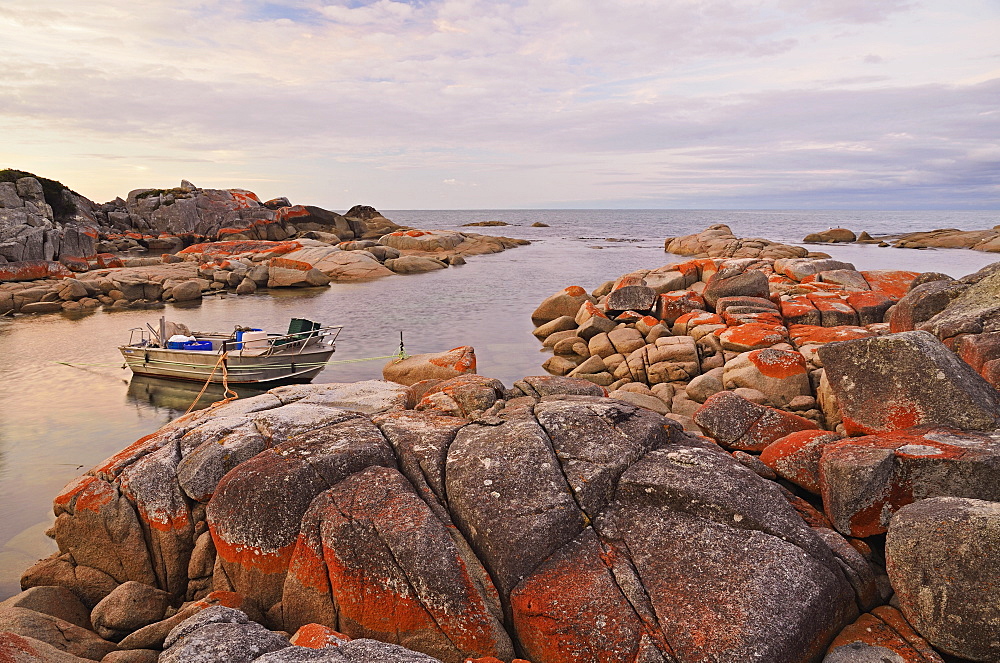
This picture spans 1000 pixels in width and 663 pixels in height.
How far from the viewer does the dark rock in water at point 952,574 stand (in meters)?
5.59

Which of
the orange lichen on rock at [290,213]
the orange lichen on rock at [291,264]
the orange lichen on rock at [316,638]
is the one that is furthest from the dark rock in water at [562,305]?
the orange lichen on rock at [290,213]

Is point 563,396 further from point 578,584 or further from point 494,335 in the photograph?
point 494,335

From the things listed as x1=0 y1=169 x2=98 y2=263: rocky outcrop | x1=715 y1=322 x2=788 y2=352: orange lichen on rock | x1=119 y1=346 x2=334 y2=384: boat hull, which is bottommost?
x1=119 y1=346 x2=334 y2=384: boat hull

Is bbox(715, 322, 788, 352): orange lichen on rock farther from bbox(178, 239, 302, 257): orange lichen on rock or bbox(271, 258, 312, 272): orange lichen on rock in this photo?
bbox(178, 239, 302, 257): orange lichen on rock

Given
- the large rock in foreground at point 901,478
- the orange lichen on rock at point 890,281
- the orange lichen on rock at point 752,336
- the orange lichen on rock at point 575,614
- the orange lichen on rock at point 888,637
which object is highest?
the orange lichen on rock at point 890,281

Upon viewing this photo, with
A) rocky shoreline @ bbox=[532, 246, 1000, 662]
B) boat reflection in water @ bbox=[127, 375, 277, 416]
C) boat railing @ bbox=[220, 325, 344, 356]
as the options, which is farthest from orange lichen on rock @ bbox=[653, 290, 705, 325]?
boat reflection in water @ bbox=[127, 375, 277, 416]

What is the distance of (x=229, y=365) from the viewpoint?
20.8m

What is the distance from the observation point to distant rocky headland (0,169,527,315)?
3994cm

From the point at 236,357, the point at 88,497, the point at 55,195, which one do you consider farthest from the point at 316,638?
the point at 55,195

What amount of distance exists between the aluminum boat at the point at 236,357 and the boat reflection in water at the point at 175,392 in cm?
21

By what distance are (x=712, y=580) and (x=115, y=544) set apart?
7708 millimetres

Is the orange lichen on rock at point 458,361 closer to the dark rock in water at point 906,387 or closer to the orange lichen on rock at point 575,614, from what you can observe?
the dark rock in water at point 906,387

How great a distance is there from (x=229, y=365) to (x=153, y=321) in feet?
55.1

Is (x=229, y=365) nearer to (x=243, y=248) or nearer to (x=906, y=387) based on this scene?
(x=906, y=387)
